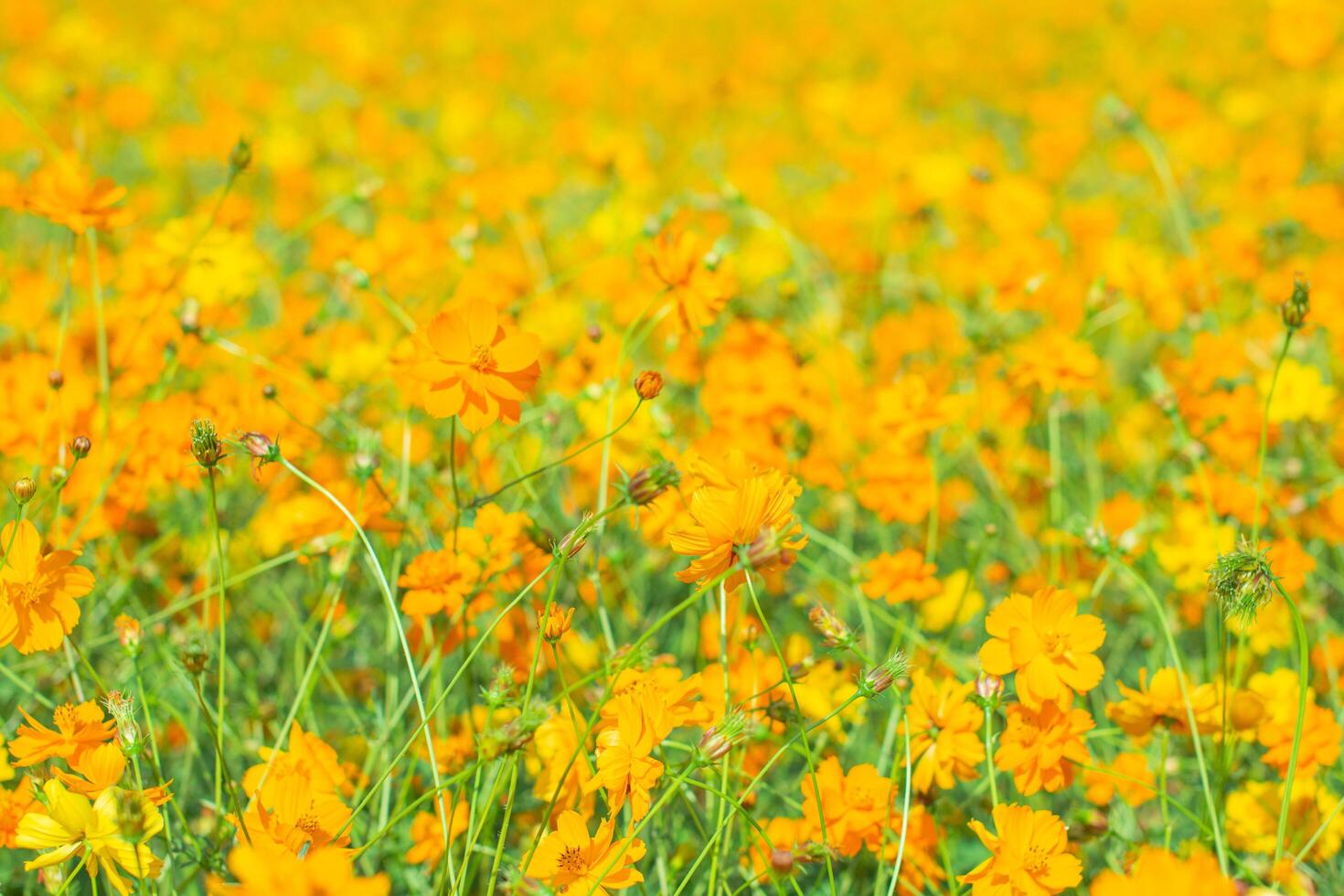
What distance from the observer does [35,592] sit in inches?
38.8

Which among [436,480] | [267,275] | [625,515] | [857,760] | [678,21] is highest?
[678,21]

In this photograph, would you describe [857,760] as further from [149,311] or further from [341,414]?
[149,311]

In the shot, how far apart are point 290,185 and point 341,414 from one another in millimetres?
1448

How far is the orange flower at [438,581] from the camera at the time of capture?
44.8 inches

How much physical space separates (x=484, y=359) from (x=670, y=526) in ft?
1.46

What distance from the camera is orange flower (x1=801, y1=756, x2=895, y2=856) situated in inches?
41.3

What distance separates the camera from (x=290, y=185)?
9.02 ft

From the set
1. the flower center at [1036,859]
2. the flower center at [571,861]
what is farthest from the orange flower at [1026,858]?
the flower center at [571,861]

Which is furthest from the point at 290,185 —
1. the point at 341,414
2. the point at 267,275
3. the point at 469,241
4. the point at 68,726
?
the point at 68,726

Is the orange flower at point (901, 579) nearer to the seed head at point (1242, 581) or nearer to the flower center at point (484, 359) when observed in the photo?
the seed head at point (1242, 581)

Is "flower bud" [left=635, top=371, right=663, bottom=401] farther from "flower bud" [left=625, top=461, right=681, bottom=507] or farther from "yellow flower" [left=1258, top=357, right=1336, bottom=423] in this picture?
"yellow flower" [left=1258, top=357, right=1336, bottom=423]

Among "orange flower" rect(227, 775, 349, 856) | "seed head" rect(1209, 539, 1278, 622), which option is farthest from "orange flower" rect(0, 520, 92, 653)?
"seed head" rect(1209, 539, 1278, 622)

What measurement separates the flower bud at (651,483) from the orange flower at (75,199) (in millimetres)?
837

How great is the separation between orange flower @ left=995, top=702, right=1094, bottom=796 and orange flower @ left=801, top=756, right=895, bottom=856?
0.40ft
